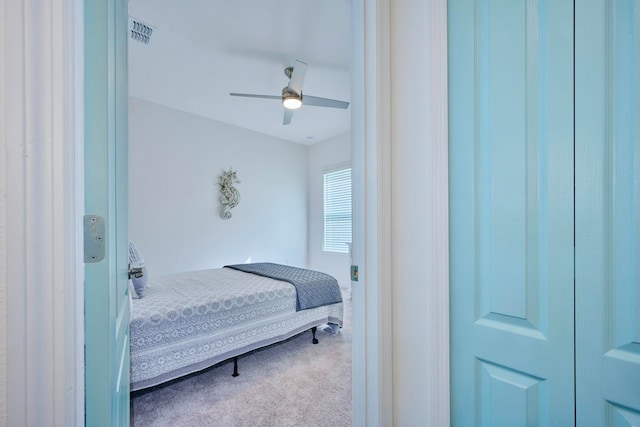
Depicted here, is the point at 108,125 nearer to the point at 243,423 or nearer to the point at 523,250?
the point at 523,250

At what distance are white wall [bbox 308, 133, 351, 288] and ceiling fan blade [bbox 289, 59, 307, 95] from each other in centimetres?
237

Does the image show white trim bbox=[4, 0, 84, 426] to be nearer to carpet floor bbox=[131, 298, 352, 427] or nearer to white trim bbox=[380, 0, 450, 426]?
white trim bbox=[380, 0, 450, 426]

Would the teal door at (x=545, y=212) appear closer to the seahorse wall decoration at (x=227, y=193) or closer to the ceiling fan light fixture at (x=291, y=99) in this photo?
the ceiling fan light fixture at (x=291, y=99)

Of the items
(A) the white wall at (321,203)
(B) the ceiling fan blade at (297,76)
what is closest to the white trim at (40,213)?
(B) the ceiling fan blade at (297,76)

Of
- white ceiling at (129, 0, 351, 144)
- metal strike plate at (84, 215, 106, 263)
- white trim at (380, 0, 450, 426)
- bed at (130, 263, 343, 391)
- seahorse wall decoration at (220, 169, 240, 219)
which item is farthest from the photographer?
seahorse wall decoration at (220, 169, 240, 219)

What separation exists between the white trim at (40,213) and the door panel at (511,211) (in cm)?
98

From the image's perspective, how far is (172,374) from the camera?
6.40 feet

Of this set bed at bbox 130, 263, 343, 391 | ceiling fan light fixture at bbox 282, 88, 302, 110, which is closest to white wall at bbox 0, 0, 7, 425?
bed at bbox 130, 263, 343, 391

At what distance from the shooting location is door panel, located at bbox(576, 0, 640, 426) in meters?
0.68

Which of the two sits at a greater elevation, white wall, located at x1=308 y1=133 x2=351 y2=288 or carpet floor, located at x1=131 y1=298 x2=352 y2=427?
white wall, located at x1=308 y1=133 x2=351 y2=288

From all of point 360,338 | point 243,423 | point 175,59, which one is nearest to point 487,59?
point 360,338

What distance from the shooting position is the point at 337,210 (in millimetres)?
5355

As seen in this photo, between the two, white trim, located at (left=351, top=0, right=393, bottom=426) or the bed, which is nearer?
white trim, located at (left=351, top=0, right=393, bottom=426)

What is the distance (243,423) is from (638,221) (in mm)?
2033
